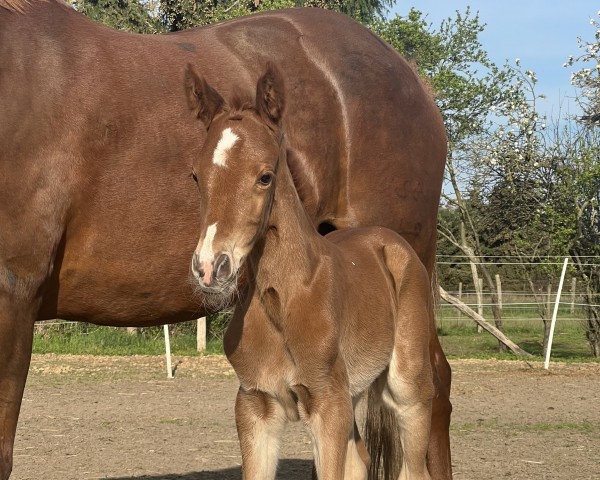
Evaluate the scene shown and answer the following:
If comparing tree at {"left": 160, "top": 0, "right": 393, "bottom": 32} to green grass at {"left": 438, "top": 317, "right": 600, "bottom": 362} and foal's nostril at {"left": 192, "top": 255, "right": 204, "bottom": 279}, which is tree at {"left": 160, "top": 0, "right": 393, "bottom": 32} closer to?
green grass at {"left": 438, "top": 317, "right": 600, "bottom": 362}

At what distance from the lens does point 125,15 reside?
22.6 meters

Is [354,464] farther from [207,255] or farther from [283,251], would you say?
[207,255]

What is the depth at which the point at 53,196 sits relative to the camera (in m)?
3.48

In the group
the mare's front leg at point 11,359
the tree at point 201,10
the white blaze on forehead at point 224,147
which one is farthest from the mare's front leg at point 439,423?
the tree at point 201,10

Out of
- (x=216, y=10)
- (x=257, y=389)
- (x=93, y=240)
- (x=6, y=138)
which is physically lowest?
(x=257, y=389)

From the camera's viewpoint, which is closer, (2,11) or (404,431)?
(2,11)

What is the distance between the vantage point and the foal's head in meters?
2.97

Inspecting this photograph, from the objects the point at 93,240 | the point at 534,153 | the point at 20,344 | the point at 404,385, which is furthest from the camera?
the point at 534,153

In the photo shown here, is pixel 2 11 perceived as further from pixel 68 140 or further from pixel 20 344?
pixel 20 344

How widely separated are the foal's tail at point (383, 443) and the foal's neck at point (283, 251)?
1265 millimetres

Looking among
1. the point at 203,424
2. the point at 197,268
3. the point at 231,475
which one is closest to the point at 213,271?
the point at 197,268

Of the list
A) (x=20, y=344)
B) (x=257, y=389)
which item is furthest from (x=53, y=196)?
(x=257, y=389)

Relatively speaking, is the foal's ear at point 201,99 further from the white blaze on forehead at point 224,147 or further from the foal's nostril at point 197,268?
the foal's nostril at point 197,268

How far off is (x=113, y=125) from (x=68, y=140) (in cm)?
21
